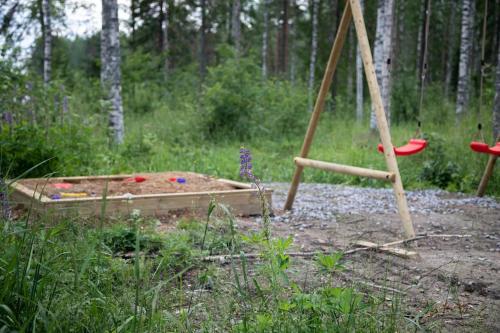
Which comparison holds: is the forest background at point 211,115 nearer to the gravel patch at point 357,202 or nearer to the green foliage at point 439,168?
the green foliage at point 439,168

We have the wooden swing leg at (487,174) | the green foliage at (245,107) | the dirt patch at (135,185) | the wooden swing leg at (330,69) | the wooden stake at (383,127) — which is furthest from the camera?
the green foliage at (245,107)

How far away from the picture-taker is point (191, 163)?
29.0ft

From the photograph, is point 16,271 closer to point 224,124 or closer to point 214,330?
point 214,330

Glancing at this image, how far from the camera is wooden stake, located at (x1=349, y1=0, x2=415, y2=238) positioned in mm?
4324

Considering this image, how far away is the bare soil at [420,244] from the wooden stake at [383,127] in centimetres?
25

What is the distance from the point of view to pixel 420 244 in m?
4.40

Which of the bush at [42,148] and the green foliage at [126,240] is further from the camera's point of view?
the bush at [42,148]

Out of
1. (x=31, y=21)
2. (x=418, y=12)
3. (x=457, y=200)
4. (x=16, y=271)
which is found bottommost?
(x=457, y=200)

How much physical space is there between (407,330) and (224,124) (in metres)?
10.8

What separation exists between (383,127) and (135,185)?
274cm

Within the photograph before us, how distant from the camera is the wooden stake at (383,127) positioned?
170 inches

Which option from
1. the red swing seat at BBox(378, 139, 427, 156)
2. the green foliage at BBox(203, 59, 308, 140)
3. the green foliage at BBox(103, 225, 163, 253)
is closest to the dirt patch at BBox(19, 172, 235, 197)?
the green foliage at BBox(103, 225, 163, 253)

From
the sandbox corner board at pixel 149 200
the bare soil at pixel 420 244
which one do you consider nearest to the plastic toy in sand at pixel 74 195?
the sandbox corner board at pixel 149 200

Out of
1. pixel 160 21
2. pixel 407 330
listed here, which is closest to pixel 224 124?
pixel 407 330
